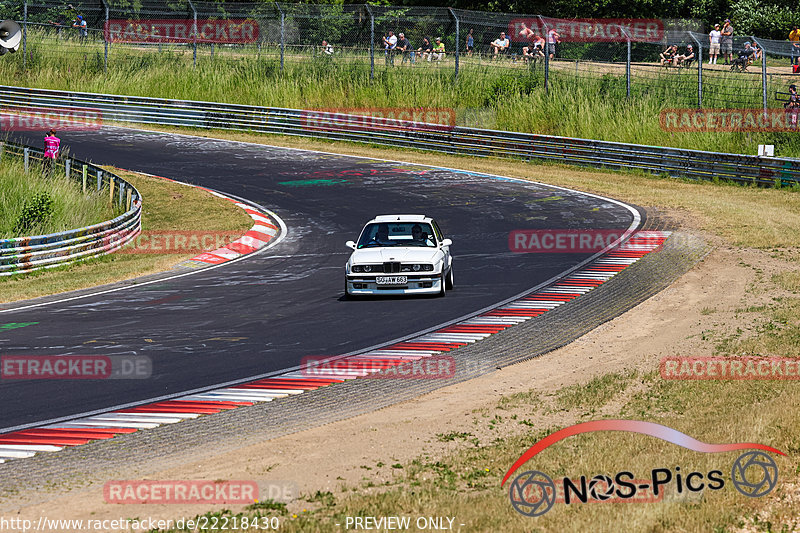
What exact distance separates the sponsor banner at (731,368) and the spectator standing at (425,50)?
28.7m

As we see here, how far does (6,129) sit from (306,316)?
1126 inches

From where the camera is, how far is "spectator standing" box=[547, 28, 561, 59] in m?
37.3

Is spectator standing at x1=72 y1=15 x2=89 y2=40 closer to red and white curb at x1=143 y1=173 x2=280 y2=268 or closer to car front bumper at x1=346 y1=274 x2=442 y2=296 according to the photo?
red and white curb at x1=143 y1=173 x2=280 y2=268

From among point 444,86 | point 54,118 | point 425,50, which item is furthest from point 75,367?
point 54,118

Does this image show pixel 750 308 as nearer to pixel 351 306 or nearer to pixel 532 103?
pixel 351 306

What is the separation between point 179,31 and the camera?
149 feet

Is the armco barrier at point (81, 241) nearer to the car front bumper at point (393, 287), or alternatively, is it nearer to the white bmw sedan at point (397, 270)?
the white bmw sedan at point (397, 270)

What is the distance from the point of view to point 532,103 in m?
37.6

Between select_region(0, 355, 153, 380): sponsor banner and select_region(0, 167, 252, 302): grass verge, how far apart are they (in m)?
5.41

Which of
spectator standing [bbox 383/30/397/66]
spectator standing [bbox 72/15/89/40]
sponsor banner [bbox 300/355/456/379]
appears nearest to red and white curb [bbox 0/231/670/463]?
sponsor banner [bbox 300/355/456/379]

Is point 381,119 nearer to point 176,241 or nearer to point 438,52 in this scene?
point 438,52

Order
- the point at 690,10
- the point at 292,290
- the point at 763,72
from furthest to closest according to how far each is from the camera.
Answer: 1. the point at 690,10
2. the point at 763,72
3. the point at 292,290

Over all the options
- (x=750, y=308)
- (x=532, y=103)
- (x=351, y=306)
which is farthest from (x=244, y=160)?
(x=750, y=308)

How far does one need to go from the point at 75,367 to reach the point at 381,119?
26.2 meters
